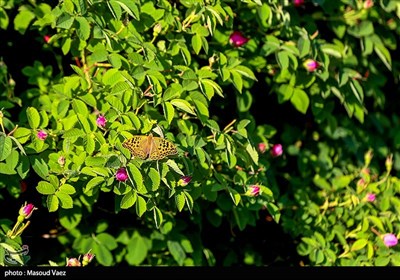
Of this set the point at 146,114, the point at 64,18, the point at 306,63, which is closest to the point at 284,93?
the point at 306,63

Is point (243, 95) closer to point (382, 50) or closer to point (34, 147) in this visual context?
point (382, 50)

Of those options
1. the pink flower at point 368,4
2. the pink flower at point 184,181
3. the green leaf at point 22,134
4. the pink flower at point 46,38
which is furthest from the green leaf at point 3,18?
the pink flower at point 368,4

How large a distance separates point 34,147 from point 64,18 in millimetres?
372

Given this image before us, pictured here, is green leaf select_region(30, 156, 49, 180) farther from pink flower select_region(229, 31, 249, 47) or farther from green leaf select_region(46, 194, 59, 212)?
pink flower select_region(229, 31, 249, 47)

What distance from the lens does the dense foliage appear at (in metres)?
1.97

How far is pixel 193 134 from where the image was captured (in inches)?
84.1

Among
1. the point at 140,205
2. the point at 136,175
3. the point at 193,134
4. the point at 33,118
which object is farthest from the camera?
the point at 193,134

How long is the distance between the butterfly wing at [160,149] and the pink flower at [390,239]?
0.89 meters

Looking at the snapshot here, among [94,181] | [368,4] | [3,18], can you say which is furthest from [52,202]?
[368,4]

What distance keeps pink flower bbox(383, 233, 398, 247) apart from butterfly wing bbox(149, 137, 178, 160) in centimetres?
89

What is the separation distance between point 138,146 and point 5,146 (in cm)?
34

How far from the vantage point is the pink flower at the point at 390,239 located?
237 centimetres

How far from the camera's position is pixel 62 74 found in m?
2.48

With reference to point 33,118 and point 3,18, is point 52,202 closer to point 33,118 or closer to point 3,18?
point 33,118
